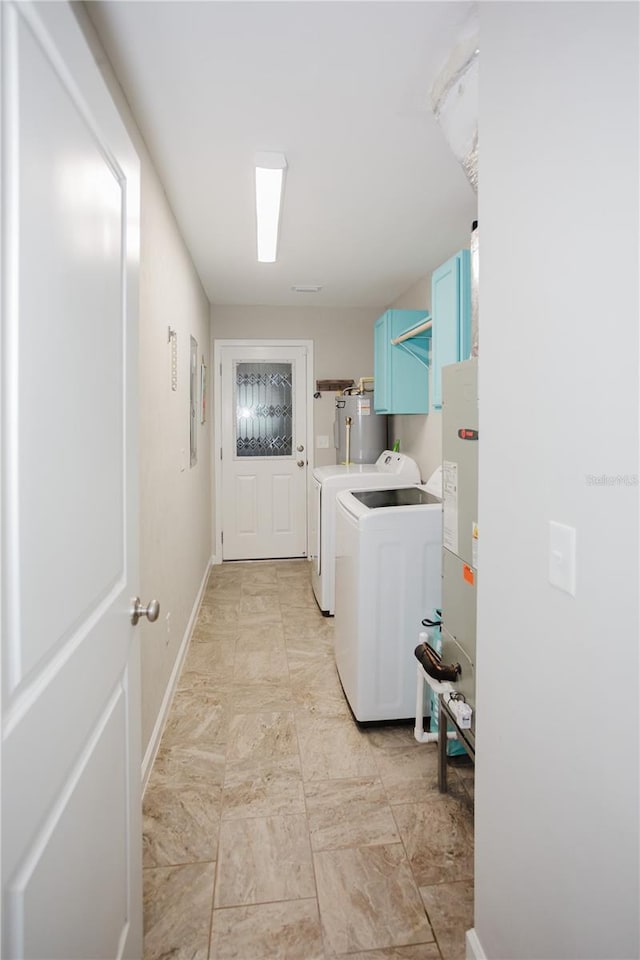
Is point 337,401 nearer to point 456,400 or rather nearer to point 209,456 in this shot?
point 209,456

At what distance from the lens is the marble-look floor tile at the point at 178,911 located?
137 centimetres

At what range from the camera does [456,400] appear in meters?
1.82

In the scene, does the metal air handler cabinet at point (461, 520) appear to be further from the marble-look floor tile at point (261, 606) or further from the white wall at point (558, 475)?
the marble-look floor tile at point (261, 606)

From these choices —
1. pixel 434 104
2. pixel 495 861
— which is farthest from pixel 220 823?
pixel 434 104

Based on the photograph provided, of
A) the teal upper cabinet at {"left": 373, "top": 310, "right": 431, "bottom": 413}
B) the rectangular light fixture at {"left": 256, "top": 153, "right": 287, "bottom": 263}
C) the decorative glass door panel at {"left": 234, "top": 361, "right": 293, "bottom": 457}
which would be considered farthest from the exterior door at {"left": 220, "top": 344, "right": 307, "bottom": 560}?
the rectangular light fixture at {"left": 256, "top": 153, "right": 287, "bottom": 263}

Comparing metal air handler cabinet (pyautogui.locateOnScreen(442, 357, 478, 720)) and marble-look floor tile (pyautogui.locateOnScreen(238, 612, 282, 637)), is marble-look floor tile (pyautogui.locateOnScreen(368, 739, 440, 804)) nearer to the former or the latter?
metal air handler cabinet (pyautogui.locateOnScreen(442, 357, 478, 720))

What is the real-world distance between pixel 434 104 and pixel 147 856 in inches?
101

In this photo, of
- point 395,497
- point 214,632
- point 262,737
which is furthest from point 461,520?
point 214,632

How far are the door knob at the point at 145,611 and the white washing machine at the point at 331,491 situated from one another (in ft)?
8.36

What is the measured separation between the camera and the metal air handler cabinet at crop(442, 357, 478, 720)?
169 cm

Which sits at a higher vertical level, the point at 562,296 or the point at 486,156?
the point at 486,156

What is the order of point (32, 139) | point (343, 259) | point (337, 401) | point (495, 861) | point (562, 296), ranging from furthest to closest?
point (337, 401) → point (343, 259) → point (495, 861) → point (562, 296) → point (32, 139)

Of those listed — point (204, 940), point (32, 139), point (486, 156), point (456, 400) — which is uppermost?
point (486, 156)

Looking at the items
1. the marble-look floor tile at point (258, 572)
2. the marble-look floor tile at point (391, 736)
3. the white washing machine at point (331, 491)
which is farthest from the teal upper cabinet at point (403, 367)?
the marble-look floor tile at point (391, 736)
